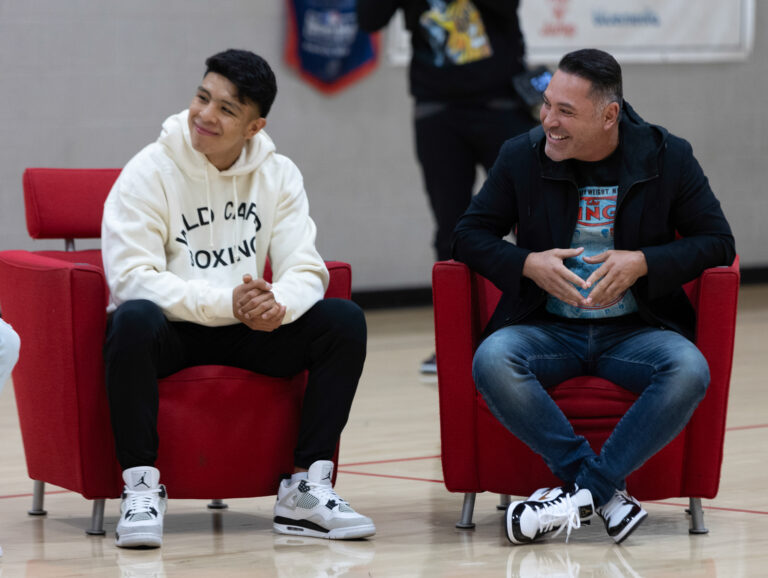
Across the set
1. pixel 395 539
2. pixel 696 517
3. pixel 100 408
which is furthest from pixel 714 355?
pixel 100 408

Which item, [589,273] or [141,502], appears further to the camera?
[589,273]

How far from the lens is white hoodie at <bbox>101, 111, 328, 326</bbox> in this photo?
2.85m

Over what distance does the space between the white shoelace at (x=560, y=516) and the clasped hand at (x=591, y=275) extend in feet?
1.36

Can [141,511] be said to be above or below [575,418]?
below

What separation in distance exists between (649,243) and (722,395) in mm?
356

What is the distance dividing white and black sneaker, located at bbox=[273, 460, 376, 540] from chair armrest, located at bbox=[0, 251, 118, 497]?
36 cm

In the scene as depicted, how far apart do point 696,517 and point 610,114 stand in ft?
2.80

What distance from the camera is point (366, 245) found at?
6.81 meters

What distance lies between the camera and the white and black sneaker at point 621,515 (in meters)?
2.73

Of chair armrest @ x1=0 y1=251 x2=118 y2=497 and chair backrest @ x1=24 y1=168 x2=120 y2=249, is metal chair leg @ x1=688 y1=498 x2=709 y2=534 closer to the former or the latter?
chair armrest @ x1=0 y1=251 x2=118 y2=497

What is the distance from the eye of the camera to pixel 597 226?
2.94m

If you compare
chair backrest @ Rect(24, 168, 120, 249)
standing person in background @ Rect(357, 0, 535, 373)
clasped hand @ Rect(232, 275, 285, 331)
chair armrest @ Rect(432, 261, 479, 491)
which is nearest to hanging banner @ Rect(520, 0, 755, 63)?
standing person in background @ Rect(357, 0, 535, 373)

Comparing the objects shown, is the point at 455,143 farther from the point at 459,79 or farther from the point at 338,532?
the point at 338,532

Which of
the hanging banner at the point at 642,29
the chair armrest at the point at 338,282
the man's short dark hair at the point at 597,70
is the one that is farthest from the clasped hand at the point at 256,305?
the hanging banner at the point at 642,29
